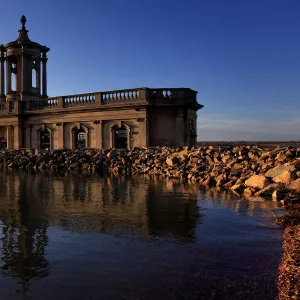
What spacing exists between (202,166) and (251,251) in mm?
13100

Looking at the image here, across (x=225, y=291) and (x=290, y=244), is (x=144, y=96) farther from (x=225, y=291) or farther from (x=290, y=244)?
(x=225, y=291)

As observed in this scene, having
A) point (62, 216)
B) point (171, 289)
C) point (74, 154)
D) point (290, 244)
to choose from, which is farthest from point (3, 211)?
point (74, 154)

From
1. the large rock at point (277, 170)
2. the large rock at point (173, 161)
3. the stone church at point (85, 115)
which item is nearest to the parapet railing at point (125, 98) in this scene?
the stone church at point (85, 115)

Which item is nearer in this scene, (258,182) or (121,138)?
(258,182)

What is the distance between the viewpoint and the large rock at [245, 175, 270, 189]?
13.7 m

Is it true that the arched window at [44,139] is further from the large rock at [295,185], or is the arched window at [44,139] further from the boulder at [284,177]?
the large rock at [295,185]

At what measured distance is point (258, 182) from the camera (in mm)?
13945

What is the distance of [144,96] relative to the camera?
2711 cm

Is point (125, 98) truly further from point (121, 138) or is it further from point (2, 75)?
point (2, 75)

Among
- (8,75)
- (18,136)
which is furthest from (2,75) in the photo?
(18,136)

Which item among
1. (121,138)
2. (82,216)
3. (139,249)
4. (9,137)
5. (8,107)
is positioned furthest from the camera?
(9,137)

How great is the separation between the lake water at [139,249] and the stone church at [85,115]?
1545cm

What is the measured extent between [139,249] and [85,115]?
2460 centimetres

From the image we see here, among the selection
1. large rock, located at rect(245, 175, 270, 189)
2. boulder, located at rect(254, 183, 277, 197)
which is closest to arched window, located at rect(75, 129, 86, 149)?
large rock, located at rect(245, 175, 270, 189)
